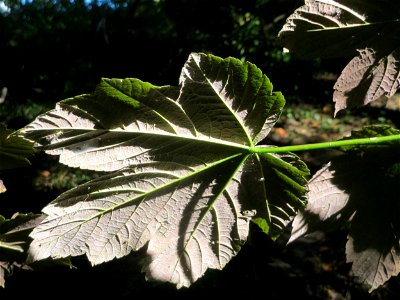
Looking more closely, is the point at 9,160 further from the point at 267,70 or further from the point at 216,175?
the point at 267,70

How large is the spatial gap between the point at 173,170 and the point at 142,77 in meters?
4.69

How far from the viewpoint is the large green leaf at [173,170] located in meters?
0.59

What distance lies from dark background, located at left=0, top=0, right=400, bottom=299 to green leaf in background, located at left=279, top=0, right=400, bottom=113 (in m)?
0.10

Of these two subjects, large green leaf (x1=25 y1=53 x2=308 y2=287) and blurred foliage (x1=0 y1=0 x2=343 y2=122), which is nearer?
large green leaf (x1=25 y1=53 x2=308 y2=287)

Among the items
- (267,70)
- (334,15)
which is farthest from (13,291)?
(267,70)

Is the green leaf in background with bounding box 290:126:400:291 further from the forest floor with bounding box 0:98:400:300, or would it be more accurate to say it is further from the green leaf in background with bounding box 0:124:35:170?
the forest floor with bounding box 0:98:400:300

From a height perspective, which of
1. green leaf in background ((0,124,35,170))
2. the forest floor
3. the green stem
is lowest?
the forest floor

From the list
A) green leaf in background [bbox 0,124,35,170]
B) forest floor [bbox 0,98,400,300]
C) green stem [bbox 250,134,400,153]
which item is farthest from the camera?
forest floor [bbox 0,98,400,300]

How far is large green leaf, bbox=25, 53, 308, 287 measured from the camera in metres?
0.59

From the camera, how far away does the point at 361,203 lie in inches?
25.9

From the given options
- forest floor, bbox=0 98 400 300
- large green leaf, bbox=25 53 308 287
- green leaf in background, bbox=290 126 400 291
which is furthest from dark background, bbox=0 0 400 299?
large green leaf, bbox=25 53 308 287

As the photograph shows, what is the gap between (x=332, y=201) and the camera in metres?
0.66

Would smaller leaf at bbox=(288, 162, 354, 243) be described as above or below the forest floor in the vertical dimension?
above

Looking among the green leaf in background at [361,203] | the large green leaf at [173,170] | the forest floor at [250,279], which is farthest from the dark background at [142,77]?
the large green leaf at [173,170]
